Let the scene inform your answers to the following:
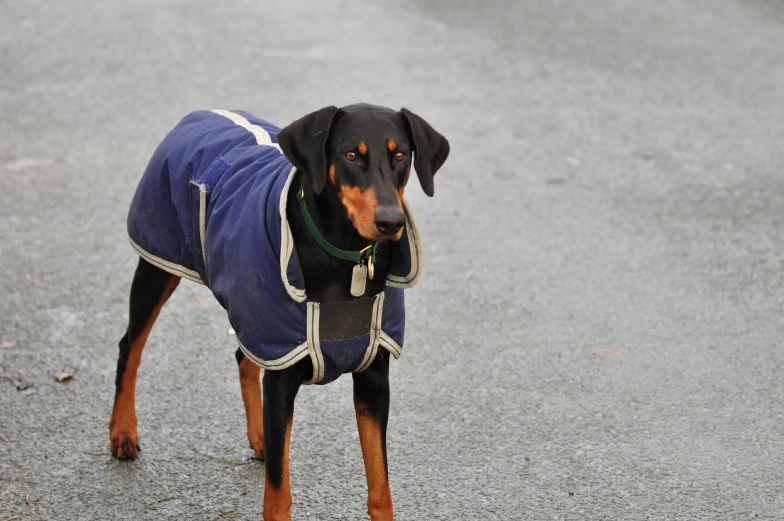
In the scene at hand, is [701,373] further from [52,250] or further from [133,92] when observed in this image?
[133,92]

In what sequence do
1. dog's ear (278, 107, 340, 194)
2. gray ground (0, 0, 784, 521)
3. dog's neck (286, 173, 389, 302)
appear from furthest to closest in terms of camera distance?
gray ground (0, 0, 784, 521), dog's neck (286, 173, 389, 302), dog's ear (278, 107, 340, 194)

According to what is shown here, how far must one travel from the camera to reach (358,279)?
11.5 feet

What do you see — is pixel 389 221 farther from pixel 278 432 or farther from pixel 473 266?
pixel 473 266

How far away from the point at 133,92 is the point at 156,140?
1.24 m

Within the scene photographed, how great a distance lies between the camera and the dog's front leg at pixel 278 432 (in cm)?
359

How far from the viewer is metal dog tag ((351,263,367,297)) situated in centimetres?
350

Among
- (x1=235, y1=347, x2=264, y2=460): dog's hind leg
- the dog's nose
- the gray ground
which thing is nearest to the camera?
the dog's nose

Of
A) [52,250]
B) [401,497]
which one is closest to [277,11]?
[52,250]

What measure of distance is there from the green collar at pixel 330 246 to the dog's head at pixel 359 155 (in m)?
0.14

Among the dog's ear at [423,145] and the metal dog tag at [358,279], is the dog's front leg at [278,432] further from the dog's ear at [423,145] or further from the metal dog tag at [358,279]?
the dog's ear at [423,145]

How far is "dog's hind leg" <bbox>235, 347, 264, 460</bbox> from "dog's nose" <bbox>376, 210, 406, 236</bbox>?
1498 mm

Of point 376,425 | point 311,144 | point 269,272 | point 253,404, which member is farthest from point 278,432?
point 311,144

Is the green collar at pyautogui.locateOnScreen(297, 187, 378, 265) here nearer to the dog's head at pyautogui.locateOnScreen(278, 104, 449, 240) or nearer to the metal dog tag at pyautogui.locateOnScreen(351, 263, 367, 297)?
the metal dog tag at pyautogui.locateOnScreen(351, 263, 367, 297)

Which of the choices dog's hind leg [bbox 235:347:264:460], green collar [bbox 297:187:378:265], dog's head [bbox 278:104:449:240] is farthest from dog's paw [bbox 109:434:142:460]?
dog's head [bbox 278:104:449:240]
